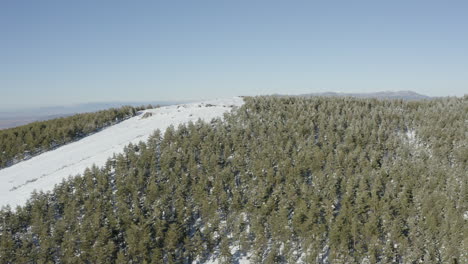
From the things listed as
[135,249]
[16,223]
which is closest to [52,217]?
[16,223]

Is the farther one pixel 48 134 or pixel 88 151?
pixel 48 134

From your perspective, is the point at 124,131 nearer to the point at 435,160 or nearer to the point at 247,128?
the point at 247,128

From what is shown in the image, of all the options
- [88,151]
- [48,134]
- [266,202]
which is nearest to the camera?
[266,202]

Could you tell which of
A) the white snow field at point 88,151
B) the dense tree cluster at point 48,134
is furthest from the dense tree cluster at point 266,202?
the dense tree cluster at point 48,134

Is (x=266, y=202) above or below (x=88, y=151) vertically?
below

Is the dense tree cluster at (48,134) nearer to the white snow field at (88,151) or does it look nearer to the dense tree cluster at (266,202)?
the white snow field at (88,151)

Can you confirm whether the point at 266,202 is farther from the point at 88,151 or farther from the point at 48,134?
the point at 48,134

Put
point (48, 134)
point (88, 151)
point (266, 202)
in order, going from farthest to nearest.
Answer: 1. point (48, 134)
2. point (88, 151)
3. point (266, 202)

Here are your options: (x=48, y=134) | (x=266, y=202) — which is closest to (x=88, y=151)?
(x=48, y=134)
